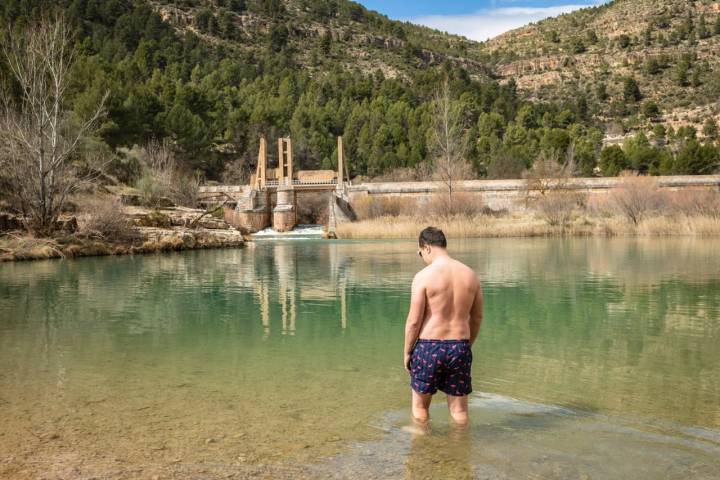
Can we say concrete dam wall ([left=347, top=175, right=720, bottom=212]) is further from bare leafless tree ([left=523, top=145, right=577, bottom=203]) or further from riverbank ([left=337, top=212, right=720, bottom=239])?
riverbank ([left=337, top=212, right=720, bottom=239])

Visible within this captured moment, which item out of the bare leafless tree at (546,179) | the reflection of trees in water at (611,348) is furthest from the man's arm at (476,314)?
the bare leafless tree at (546,179)

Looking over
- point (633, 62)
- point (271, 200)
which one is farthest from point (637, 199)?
point (633, 62)

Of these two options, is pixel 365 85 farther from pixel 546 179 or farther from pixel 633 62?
pixel 546 179

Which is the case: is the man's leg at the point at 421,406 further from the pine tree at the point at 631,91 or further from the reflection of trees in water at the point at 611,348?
the pine tree at the point at 631,91

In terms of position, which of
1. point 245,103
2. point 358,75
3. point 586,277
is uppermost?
point 358,75

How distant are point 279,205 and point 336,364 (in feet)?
136

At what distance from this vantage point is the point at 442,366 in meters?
4.13

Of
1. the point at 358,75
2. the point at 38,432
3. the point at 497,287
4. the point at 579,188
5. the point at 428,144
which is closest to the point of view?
the point at 38,432

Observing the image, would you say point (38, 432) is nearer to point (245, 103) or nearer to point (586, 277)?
point (586, 277)

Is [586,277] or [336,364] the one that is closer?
[336,364]

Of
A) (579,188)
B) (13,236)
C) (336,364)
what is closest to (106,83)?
(13,236)

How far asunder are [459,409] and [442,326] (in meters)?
0.62

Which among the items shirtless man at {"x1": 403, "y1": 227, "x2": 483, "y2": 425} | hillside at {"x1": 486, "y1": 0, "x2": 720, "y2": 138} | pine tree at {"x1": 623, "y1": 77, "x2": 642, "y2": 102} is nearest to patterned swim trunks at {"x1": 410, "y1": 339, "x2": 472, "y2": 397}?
shirtless man at {"x1": 403, "y1": 227, "x2": 483, "y2": 425}

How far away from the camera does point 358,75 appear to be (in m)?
107
